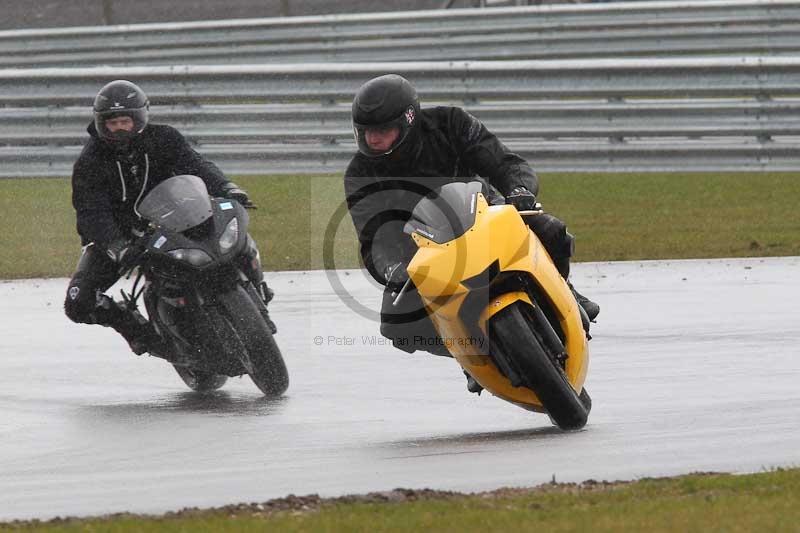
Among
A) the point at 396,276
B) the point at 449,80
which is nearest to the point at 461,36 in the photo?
the point at 449,80

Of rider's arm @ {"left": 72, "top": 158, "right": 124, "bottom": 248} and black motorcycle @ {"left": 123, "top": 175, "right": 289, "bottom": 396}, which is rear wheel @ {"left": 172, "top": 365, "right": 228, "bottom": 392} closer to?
black motorcycle @ {"left": 123, "top": 175, "right": 289, "bottom": 396}

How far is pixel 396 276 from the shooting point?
700 cm

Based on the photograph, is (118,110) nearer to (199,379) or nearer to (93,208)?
(93,208)

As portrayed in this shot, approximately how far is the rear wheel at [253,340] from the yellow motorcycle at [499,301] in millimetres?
1446

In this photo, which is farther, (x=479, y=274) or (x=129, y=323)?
(x=129, y=323)

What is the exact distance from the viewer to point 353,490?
233 inches

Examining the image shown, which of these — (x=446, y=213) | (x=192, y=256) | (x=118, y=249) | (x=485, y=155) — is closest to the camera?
(x=446, y=213)

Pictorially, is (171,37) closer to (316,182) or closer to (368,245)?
(316,182)

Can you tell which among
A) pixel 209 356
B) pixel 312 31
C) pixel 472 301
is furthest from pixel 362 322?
pixel 312 31

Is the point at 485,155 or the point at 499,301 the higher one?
the point at 485,155

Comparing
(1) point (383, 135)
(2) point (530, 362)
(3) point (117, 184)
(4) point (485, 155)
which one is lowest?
(3) point (117, 184)

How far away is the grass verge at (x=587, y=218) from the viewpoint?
14.3 metres

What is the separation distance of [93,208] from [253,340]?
1.18 meters

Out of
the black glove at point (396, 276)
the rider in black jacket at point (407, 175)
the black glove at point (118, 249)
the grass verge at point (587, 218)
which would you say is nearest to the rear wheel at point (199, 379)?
the black glove at point (118, 249)
